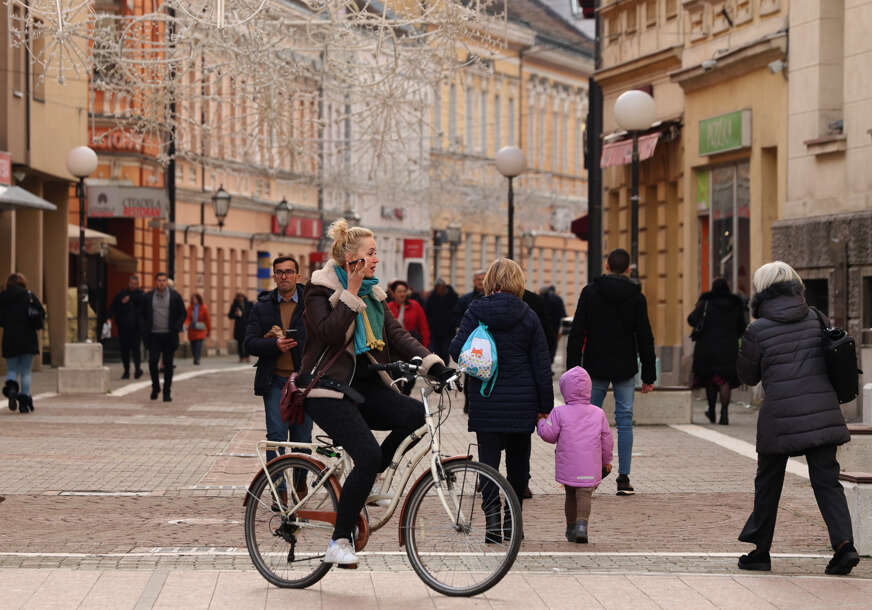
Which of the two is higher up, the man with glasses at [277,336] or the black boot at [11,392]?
the man with glasses at [277,336]

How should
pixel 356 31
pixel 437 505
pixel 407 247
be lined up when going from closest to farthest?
pixel 437 505 → pixel 356 31 → pixel 407 247

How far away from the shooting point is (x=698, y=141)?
1091 inches

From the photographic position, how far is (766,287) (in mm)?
10195

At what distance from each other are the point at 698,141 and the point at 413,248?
4846 centimetres

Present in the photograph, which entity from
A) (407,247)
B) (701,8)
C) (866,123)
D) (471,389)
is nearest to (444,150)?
(407,247)

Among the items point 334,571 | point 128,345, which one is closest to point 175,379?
point 128,345

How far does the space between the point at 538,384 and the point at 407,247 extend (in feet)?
214

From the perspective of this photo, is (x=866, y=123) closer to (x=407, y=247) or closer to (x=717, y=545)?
(x=717, y=545)

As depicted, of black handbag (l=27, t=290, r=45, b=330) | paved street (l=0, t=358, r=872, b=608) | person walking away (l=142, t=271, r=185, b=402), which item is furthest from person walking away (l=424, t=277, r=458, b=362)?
paved street (l=0, t=358, r=872, b=608)

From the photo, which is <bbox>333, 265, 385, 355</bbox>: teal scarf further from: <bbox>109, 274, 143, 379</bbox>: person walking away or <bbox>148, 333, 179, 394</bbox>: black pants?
<bbox>109, 274, 143, 379</bbox>: person walking away

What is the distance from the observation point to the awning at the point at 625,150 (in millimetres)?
29156

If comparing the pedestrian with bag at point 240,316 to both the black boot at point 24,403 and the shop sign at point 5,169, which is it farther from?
the black boot at point 24,403

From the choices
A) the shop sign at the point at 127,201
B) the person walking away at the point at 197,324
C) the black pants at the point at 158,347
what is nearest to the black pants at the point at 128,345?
the black pants at the point at 158,347

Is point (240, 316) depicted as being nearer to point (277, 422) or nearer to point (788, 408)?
point (277, 422)
